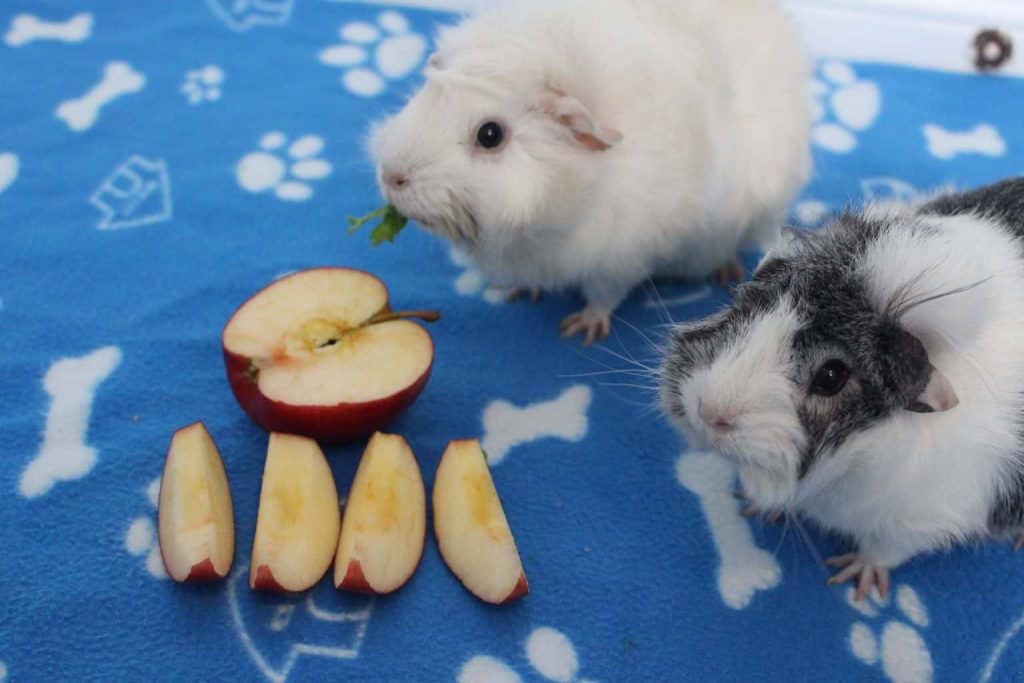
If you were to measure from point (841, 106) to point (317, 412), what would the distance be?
68.8 inches

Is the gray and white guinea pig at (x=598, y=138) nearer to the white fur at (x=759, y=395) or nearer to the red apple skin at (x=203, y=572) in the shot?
the white fur at (x=759, y=395)

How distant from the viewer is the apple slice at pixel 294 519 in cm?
115

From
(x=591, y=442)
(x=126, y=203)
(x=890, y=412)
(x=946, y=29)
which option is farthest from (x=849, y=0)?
(x=126, y=203)

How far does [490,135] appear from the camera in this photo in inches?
51.3

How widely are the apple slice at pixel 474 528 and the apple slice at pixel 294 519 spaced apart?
0.17 metres

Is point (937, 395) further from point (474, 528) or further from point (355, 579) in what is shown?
point (355, 579)

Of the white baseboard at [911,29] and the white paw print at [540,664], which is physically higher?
the white baseboard at [911,29]

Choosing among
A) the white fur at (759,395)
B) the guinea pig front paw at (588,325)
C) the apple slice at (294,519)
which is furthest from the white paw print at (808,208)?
the apple slice at (294,519)

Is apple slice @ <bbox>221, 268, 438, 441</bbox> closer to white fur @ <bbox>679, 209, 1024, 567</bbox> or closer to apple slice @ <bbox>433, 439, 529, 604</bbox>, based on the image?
apple slice @ <bbox>433, 439, 529, 604</bbox>

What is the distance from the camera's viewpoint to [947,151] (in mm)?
2117

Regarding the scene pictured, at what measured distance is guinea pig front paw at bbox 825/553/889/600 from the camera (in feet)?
4.16

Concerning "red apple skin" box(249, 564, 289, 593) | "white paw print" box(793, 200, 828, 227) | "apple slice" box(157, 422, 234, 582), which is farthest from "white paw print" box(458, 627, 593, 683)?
"white paw print" box(793, 200, 828, 227)

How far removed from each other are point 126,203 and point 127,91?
45 centimetres

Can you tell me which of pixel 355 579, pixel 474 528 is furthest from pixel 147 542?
pixel 474 528
